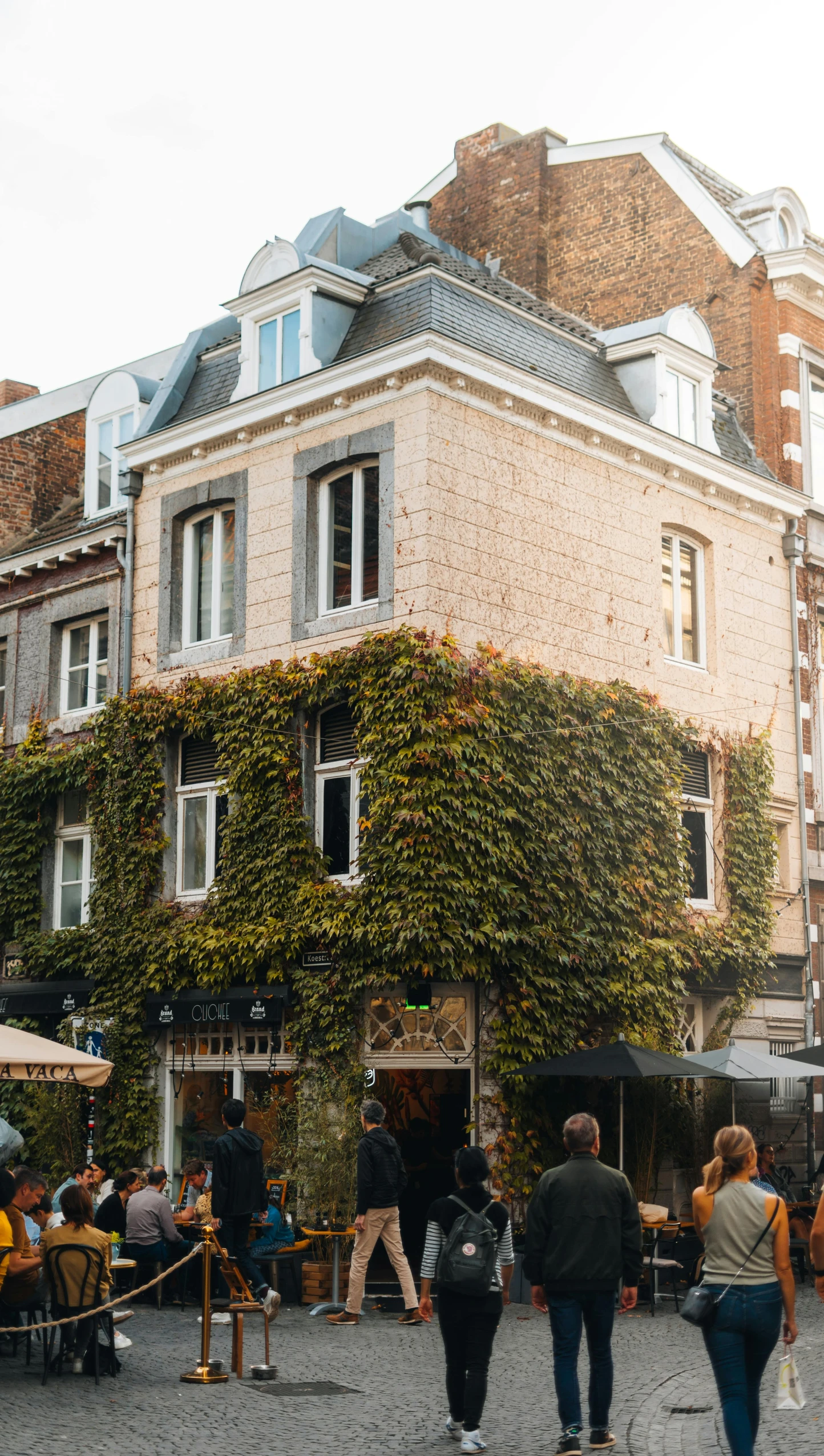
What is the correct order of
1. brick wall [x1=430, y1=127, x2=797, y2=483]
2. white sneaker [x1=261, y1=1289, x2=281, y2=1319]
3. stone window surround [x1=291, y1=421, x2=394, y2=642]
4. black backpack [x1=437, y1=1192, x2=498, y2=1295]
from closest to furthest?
black backpack [x1=437, y1=1192, x2=498, y2=1295] < white sneaker [x1=261, y1=1289, x2=281, y2=1319] < stone window surround [x1=291, y1=421, x2=394, y2=642] < brick wall [x1=430, y1=127, x2=797, y2=483]

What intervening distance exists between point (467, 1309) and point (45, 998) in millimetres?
13361

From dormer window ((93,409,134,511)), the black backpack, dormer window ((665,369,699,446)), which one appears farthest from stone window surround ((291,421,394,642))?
the black backpack

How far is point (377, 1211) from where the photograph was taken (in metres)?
13.3

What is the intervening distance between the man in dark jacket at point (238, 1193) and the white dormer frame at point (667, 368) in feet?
39.6

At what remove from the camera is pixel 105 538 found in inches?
844

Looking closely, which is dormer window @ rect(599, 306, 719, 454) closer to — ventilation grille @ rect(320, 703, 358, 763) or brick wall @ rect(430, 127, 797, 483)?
brick wall @ rect(430, 127, 797, 483)

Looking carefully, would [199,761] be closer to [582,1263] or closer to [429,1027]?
[429,1027]

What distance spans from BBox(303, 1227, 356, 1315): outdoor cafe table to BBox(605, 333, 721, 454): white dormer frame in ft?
36.4

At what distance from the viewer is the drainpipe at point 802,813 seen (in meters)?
20.9

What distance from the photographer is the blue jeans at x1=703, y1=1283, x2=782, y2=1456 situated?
6.79 meters

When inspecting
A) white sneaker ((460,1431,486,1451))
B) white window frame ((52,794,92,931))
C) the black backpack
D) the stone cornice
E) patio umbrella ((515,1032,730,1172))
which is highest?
the stone cornice

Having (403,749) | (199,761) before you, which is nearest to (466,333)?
(403,749)

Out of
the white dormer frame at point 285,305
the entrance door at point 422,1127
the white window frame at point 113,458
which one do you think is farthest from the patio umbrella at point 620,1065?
the white window frame at point 113,458

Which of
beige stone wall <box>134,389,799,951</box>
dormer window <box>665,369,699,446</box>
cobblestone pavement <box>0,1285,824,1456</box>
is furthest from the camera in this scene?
dormer window <box>665,369,699,446</box>
